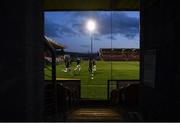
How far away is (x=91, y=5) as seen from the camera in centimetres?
1844

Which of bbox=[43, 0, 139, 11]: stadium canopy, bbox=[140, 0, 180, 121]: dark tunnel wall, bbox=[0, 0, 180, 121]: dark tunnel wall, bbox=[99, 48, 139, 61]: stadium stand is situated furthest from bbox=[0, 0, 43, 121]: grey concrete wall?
bbox=[99, 48, 139, 61]: stadium stand

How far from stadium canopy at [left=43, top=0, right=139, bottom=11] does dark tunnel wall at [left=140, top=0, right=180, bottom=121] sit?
17.9ft

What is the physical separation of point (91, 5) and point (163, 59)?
9.57 m

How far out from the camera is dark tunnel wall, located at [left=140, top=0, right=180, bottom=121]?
8328 millimetres

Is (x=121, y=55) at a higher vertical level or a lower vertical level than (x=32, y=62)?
lower

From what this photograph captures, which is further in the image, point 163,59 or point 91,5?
point 91,5

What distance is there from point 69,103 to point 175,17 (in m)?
8.42

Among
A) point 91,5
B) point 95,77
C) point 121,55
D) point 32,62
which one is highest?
point 91,5

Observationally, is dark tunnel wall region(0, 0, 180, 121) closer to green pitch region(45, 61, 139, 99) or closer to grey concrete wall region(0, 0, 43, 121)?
grey concrete wall region(0, 0, 43, 121)

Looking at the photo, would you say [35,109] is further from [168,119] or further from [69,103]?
[69,103]

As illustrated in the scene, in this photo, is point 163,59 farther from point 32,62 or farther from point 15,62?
point 15,62

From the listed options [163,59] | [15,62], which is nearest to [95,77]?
[163,59]

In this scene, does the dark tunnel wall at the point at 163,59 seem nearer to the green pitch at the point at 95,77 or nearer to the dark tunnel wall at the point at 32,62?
the dark tunnel wall at the point at 32,62

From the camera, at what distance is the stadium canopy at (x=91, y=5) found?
1742cm
